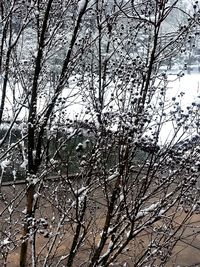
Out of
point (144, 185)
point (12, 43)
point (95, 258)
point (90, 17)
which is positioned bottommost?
point (95, 258)

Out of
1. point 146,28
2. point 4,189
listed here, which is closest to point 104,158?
point 146,28

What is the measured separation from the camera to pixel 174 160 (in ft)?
12.8

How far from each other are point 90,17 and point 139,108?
11.1 ft

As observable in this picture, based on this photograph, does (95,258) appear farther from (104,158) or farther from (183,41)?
(183,41)

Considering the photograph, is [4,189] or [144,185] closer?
[144,185]

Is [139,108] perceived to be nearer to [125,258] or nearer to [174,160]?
[174,160]

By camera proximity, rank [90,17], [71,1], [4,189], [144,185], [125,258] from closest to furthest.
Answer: [144,185]
[71,1]
[90,17]
[125,258]
[4,189]

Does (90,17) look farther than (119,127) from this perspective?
Yes

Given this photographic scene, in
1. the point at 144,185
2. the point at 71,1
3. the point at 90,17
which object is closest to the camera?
the point at 144,185

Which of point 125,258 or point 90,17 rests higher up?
point 90,17

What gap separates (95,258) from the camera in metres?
3.98

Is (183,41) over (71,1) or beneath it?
beneath

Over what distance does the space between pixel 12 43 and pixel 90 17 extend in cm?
139

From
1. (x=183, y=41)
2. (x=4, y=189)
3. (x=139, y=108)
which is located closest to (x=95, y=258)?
(x=139, y=108)
